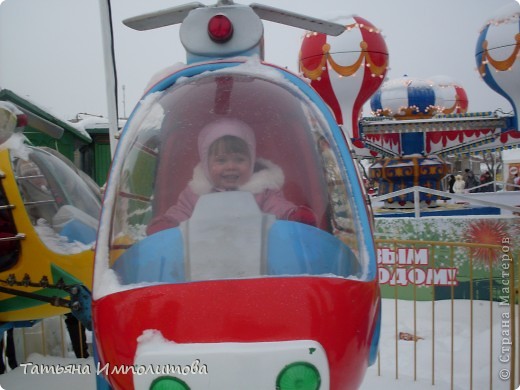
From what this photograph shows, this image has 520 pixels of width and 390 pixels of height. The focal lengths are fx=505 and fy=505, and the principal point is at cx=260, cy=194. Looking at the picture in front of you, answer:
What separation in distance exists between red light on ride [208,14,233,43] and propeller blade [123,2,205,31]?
35 cm

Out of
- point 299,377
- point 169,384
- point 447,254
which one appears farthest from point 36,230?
point 447,254

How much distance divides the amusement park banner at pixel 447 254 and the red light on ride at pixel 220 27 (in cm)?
371

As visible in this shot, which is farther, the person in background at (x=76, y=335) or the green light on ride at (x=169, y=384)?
the person in background at (x=76, y=335)

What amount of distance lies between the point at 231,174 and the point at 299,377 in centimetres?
93

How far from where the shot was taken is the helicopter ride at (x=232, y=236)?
58.6 inches

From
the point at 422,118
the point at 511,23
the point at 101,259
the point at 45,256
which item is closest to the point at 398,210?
the point at 422,118

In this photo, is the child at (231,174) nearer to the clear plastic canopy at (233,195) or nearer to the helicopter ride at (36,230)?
the clear plastic canopy at (233,195)

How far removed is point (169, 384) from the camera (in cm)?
145

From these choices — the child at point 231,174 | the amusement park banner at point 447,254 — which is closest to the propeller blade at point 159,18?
the child at point 231,174

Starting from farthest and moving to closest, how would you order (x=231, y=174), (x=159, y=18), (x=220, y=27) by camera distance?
(x=159, y=18)
(x=220, y=27)
(x=231, y=174)

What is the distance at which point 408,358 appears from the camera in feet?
15.1

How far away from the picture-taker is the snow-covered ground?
11.7 feet

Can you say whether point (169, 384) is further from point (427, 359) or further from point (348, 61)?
point (348, 61)

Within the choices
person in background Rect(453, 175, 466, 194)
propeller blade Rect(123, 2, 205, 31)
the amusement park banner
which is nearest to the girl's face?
propeller blade Rect(123, 2, 205, 31)
